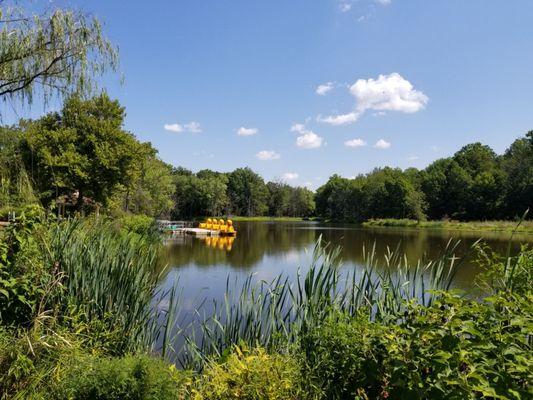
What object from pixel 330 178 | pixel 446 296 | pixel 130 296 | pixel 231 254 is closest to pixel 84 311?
pixel 130 296

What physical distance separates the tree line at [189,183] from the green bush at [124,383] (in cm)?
296

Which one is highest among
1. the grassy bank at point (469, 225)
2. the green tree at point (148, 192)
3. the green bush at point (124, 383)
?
the green tree at point (148, 192)

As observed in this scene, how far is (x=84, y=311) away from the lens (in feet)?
13.3

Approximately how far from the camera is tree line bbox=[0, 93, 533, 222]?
862cm

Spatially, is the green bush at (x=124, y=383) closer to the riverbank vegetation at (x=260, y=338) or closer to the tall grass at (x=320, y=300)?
the riverbank vegetation at (x=260, y=338)

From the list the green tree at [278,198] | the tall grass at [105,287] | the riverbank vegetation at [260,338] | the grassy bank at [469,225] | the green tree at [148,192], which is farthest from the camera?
the green tree at [278,198]

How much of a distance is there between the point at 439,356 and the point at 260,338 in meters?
2.59

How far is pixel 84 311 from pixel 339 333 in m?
2.79

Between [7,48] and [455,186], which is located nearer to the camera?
[7,48]

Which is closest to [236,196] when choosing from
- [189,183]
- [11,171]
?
[189,183]

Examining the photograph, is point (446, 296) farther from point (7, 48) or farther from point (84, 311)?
Result: point (7, 48)

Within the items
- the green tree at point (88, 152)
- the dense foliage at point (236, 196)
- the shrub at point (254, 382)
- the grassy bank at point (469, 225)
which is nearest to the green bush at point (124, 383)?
the shrub at point (254, 382)

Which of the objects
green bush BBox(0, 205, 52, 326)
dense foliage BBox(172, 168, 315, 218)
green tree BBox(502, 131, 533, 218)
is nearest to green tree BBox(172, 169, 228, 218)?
dense foliage BBox(172, 168, 315, 218)

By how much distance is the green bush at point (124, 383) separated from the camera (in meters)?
2.30
